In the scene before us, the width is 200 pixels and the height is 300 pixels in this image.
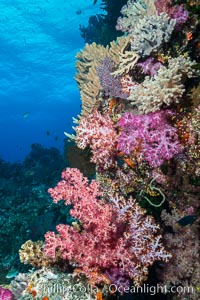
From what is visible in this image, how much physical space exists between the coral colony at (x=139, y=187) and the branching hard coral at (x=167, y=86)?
0.01m

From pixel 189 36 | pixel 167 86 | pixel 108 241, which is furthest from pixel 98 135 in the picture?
pixel 189 36

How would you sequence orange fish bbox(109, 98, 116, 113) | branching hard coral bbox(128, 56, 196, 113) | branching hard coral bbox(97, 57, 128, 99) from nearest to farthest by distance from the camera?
branching hard coral bbox(128, 56, 196, 113) → branching hard coral bbox(97, 57, 128, 99) → orange fish bbox(109, 98, 116, 113)

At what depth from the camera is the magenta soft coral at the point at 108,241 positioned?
3564 mm

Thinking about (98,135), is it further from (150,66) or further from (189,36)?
(189,36)

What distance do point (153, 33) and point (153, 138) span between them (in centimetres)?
166

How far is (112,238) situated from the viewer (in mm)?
3742

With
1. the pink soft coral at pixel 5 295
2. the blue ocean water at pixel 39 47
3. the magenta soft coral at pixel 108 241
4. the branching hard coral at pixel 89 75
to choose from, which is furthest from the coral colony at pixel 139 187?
the blue ocean water at pixel 39 47

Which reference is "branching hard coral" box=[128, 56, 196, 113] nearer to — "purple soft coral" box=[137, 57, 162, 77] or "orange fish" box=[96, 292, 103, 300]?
"purple soft coral" box=[137, 57, 162, 77]

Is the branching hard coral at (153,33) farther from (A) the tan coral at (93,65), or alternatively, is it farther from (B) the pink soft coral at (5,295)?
(B) the pink soft coral at (5,295)

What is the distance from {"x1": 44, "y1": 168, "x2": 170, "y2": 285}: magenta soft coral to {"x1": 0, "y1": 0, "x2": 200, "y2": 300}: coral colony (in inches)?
0.5

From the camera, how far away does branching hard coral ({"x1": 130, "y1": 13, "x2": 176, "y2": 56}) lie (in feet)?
14.3

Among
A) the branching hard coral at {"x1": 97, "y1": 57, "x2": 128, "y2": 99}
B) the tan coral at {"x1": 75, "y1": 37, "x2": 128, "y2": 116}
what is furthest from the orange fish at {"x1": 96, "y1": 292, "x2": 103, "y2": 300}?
the tan coral at {"x1": 75, "y1": 37, "x2": 128, "y2": 116}

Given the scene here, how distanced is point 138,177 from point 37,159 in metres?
15.2

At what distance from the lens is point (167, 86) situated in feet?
13.1
